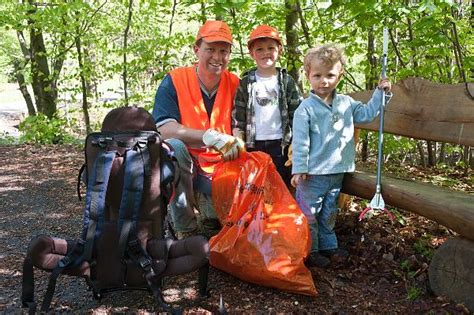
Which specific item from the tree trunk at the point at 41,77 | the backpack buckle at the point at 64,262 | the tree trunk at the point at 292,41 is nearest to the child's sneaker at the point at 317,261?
the backpack buckle at the point at 64,262

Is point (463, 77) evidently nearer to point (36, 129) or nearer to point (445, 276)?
point (445, 276)

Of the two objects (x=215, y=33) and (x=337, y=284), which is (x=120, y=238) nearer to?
(x=337, y=284)

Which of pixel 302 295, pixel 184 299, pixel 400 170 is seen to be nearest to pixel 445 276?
pixel 302 295

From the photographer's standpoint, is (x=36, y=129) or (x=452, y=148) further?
(x=36, y=129)

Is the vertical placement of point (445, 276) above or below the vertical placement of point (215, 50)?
below

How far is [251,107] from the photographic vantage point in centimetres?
350

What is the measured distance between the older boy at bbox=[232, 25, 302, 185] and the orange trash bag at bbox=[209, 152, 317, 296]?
33 cm

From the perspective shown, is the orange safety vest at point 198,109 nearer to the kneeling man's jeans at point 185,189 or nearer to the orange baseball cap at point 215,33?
the kneeling man's jeans at point 185,189

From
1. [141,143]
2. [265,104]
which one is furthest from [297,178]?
[141,143]

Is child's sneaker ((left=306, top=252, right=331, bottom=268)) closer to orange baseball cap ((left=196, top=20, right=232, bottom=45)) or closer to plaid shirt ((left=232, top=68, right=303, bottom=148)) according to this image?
plaid shirt ((left=232, top=68, right=303, bottom=148))

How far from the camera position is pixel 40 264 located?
2514 millimetres

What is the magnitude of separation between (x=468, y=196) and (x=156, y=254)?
190cm

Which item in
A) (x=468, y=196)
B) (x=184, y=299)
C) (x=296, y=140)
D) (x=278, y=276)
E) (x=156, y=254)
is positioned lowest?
(x=184, y=299)

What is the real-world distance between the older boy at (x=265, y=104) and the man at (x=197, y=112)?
0.16 meters
